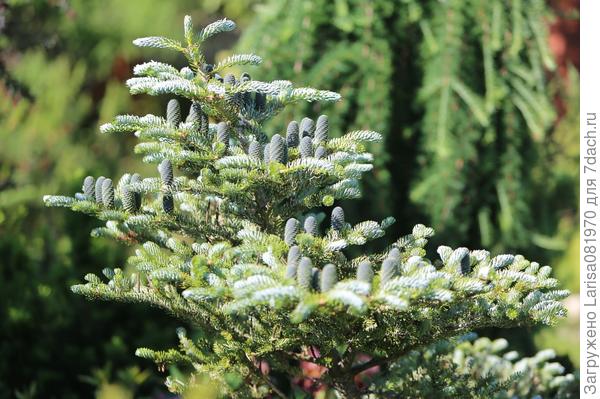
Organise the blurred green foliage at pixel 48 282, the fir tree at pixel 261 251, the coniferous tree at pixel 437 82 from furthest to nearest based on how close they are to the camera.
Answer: the coniferous tree at pixel 437 82
the blurred green foliage at pixel 48 282
the fir tree at pixel 261 251

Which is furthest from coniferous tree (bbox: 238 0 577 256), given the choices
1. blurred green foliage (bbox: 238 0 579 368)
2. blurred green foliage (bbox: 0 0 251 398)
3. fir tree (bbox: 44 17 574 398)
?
fir tree (bbox: 44 17 574 398)

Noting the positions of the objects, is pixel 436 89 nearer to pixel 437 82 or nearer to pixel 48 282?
pixel 437 82

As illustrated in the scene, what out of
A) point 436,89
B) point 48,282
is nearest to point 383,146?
point 436,89

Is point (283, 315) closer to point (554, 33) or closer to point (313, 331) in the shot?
point (313, 331)

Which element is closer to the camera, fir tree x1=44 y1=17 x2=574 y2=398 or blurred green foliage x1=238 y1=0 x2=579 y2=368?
fir tree x1=44 y1=17 x2=574 y2=398

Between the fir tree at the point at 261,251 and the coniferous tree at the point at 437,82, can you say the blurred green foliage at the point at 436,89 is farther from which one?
the fir tree at the point at 261,251

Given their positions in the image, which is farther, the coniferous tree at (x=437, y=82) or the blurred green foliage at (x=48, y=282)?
the coniferous tree at (x=437, y=82)

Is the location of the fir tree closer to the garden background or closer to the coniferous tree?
the garden background

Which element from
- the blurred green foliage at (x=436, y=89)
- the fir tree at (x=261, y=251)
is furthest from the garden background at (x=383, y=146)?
the fir tree at (x=261, y=251)
